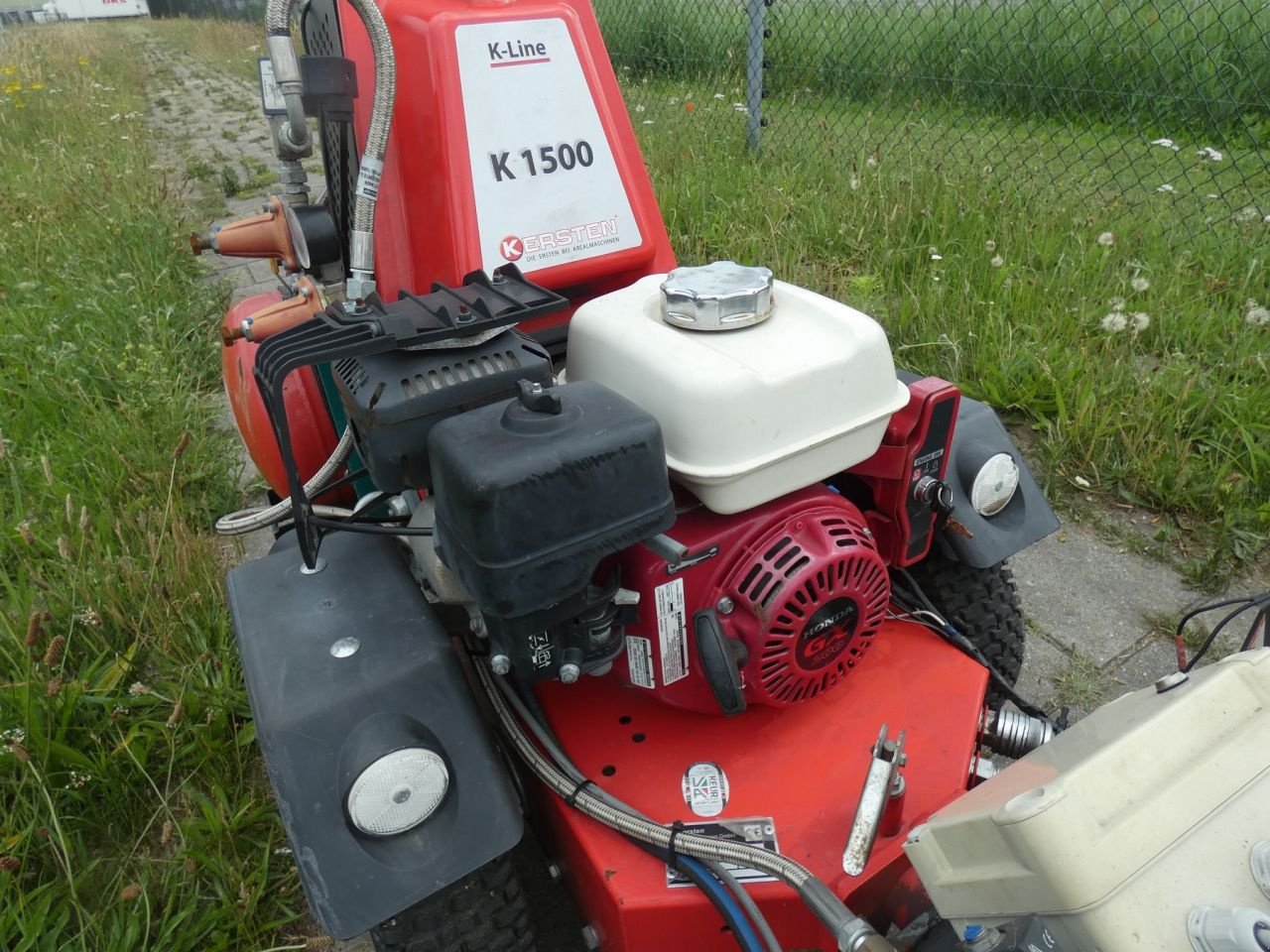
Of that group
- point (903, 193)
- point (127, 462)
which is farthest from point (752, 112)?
point (127, 462)

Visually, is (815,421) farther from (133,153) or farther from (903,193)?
(133,153)

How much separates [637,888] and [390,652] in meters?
0.37

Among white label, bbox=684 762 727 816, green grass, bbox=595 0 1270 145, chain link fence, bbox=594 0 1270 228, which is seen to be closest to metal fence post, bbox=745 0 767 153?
chain link fence, bbox=594 0 1270 228

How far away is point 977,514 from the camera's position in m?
1.33

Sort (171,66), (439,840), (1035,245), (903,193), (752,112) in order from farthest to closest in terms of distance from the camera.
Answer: (171,66), (752,112), (903,193), (1035,245), (439,840)

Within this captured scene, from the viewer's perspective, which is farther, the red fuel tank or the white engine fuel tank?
the red fuel tank

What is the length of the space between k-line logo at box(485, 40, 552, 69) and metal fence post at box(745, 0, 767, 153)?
2.57 metres

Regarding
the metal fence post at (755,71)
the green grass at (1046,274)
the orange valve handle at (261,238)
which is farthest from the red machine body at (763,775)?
the metal fence post at (755,71)

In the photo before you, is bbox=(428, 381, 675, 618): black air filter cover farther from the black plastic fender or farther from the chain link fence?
the chain link fence

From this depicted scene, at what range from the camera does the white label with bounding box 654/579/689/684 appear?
1020mm

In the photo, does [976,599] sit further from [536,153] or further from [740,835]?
[536,153]

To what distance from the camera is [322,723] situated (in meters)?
0.93

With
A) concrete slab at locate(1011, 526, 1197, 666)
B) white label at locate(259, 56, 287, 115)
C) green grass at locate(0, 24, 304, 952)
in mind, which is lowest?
concrete slab at locate(1011, 526, 1197, 666)

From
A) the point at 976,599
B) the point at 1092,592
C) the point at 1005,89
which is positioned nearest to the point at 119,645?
the point at 976,599
